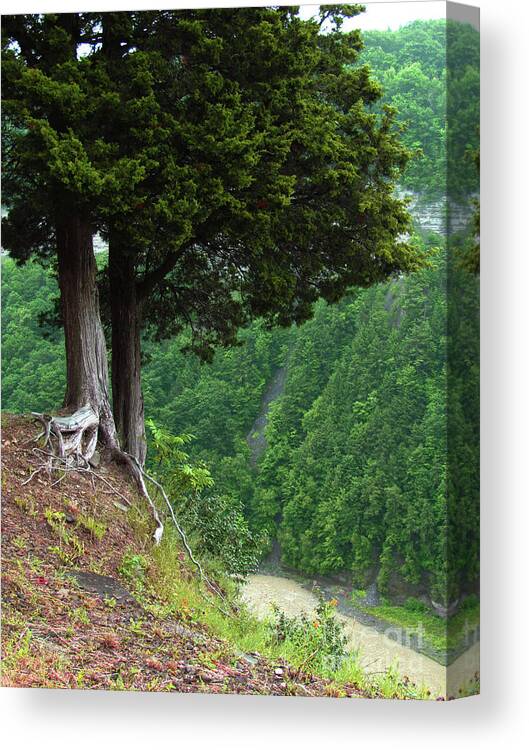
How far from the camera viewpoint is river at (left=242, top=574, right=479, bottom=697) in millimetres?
5605

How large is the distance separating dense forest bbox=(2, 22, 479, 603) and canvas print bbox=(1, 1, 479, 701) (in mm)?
14

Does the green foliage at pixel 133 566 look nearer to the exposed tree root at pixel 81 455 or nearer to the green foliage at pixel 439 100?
the exposed tree root at pixel 81 455

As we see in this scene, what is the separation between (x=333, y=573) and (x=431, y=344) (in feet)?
4.49

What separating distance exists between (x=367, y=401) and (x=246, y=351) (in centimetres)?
83

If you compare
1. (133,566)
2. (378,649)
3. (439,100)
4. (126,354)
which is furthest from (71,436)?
(439,100)

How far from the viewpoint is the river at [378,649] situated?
5605 millimetres

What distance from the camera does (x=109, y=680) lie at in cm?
596

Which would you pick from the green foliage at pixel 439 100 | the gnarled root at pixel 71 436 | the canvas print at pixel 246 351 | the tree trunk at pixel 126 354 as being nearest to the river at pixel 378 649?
the canvas print at pixel 246 351

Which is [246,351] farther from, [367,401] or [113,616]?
[113,616]

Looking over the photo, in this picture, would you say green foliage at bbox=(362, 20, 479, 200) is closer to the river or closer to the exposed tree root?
the river

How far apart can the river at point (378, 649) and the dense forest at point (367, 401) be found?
0.20 metres

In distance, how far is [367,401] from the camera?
5.85 meters

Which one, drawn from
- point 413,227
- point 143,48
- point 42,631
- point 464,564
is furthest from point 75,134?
point 464,564

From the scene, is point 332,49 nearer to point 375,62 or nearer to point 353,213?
point 375,62
